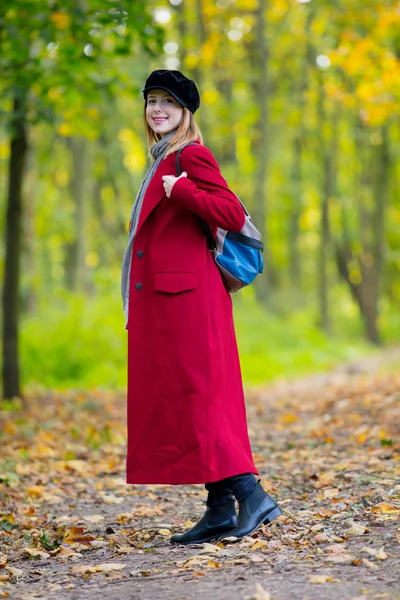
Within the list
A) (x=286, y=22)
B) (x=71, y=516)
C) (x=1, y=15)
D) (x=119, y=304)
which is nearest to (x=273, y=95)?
(x=286, y=22)

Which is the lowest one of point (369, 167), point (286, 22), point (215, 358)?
point (215, 358)

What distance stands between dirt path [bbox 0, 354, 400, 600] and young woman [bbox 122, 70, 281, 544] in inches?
16.9

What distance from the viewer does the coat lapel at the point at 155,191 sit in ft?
14.0

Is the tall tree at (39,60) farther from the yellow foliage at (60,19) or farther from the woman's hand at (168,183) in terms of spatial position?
the woman's hand at (168,183)

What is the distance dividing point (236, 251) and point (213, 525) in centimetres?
139

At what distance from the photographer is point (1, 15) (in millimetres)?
7863

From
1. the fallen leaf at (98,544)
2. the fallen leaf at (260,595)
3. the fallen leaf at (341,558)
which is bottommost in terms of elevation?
the fallen leaf at (98,544)

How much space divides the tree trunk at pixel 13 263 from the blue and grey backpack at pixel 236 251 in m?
6.48

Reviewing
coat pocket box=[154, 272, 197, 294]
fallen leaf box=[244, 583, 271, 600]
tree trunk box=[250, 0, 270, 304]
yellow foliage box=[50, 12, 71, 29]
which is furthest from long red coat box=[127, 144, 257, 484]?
tree trunk box=[250, 0, 270, 304]

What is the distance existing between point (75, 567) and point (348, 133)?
21.5 metres

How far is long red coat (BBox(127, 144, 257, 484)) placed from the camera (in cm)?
417

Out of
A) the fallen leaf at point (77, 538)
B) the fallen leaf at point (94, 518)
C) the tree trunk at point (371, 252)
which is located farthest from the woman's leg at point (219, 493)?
the tree trunk at point (371, 252)

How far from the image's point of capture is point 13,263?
1073cm

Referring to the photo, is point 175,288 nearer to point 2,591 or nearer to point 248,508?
point 248,508
